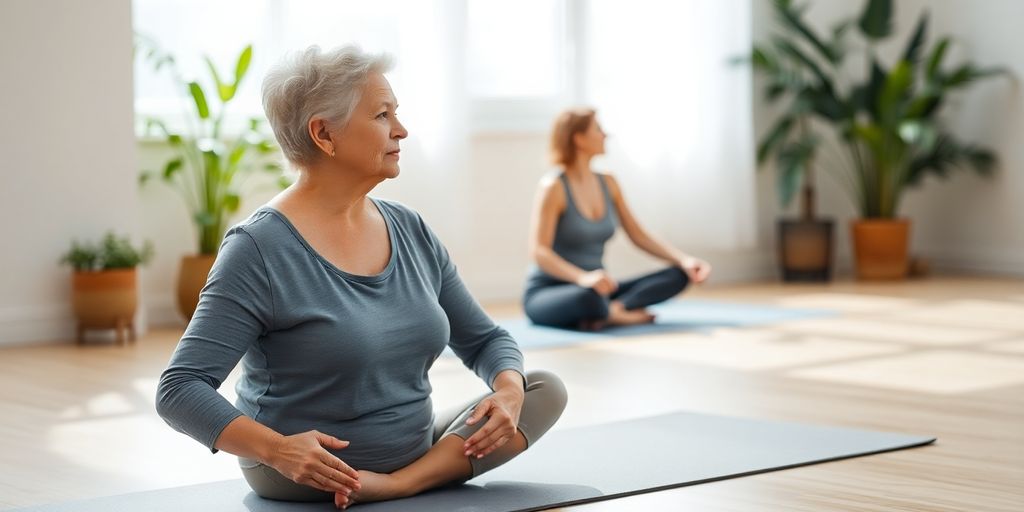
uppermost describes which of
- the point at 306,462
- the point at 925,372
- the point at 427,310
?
the point at 427,310

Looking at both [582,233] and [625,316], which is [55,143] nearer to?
[582,233]

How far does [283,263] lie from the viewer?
2.31 m

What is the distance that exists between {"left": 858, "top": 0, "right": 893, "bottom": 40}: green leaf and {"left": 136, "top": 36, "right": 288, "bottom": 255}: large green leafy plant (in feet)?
9.81

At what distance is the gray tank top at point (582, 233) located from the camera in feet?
16.7

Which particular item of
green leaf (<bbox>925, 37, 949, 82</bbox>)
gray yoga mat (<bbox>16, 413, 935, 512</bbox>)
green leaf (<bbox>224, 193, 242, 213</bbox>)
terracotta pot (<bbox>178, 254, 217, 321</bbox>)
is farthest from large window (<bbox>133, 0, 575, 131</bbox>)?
gray yoga mat (<bbox>16, 413, 935, 512</bbox>)

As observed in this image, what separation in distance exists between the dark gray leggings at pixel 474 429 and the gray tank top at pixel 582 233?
2.44 meters

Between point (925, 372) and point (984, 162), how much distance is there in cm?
319

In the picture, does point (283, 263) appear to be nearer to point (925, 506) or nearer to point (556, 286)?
point (925, 506)

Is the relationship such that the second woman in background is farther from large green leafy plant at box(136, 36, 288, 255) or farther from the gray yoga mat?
the gray yoga mat

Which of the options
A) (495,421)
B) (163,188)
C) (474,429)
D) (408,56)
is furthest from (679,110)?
(495,421)

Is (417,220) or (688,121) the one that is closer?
(417,220)

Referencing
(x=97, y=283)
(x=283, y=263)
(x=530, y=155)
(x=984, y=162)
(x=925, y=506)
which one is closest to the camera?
(x=283, y=263)

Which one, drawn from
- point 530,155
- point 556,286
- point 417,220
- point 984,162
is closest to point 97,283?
point 556,286

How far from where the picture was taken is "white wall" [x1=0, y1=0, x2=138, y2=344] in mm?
4902
